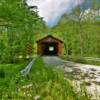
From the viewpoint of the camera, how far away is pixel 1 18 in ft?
44.2

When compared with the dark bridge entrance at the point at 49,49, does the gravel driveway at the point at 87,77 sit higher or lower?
lower

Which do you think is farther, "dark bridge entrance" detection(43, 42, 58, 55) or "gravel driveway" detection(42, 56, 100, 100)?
"dark bridge entrance" detection(43, 42, 58, 55)

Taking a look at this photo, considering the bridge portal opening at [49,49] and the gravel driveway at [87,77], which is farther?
the bridge portal opening at [49,49]

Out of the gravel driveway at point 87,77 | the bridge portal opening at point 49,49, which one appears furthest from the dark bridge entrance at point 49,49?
the gravel driveway at point 87,77

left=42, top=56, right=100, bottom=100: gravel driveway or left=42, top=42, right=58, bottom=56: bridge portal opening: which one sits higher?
left=42, top=42, right=58, bottom=56: bridge portal opening

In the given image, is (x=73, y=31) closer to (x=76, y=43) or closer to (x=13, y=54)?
(x=76, y=43)

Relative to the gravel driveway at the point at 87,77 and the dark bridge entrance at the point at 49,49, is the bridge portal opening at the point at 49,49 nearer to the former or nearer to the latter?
the dark bridge entrance at the point at 49,49

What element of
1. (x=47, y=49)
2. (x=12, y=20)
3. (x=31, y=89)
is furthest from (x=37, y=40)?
(x=31, y=89)

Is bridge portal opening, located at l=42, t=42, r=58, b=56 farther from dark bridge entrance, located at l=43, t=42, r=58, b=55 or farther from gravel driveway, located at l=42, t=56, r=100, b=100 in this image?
gravel driveway, located at l=42, t=56, r=100, b=100

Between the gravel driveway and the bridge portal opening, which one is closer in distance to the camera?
the gravel driveway

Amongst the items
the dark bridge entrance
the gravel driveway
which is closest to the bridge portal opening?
the dark bridge entrance

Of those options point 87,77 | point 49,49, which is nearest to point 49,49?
point 49,49

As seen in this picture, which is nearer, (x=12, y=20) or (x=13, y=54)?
(x=12, y=20)

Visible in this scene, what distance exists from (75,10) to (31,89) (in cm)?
4349
